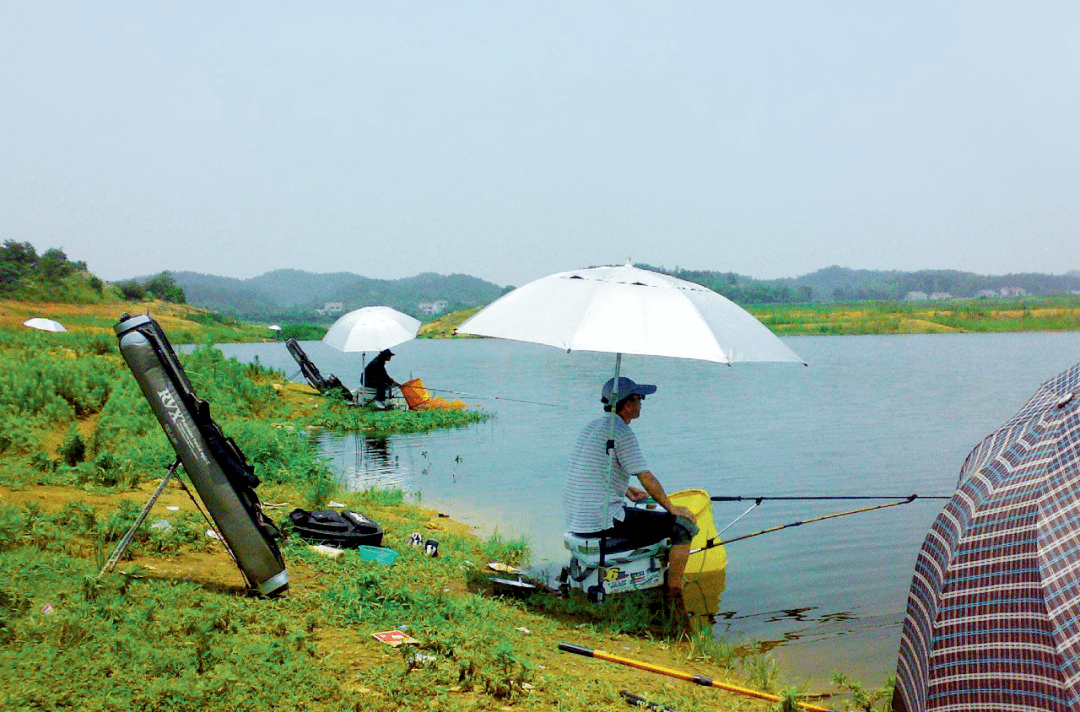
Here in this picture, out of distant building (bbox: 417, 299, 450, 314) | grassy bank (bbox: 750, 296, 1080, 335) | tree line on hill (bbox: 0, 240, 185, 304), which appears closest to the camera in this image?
tree line on hill (bbox: 0, 240, 185, 304)

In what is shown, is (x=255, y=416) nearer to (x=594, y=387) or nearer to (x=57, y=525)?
(x=57, y=525)

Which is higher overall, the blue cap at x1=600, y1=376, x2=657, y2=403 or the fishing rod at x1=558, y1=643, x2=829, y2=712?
the blue cap at x1=600, y1=376, x2=657, y2=403

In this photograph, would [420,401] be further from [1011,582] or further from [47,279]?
[47,279]

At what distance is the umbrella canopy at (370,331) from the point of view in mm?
19453

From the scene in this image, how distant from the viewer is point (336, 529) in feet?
24.6

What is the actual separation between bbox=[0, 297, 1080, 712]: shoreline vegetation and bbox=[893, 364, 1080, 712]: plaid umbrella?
41.4 inches

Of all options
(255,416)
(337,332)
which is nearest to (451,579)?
(255,416)

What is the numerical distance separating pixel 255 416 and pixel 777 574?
12.0 m

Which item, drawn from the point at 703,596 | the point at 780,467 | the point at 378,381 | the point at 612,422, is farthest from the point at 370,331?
the point at 612,422

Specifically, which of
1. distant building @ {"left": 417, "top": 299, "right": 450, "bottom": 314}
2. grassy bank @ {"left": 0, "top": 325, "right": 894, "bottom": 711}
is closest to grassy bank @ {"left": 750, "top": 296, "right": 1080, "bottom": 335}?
grassy bank @ {"left": 0, "top": 325, "right": 894, "bottom": 711}

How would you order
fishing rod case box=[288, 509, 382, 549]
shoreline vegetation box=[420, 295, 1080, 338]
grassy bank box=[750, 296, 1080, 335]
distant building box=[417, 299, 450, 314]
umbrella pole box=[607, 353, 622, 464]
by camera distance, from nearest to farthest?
umbrella pole box=[607, 353, 622, 464], fishing rod case box=[288, 509, 382, 549], shoreline vegetation box=[420, 295, 1080, 338], grassy bank box=[750, 296, 1080, 335], distant building box=[417, 299, 450, 314]

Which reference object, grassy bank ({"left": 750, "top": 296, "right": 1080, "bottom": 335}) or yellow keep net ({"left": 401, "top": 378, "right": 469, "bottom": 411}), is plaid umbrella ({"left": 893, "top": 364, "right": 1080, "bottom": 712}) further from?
grassy bank ({"left": 750, "top": 296, "right": 1080, "bottom": 335})

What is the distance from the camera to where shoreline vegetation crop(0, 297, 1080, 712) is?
3.95 m

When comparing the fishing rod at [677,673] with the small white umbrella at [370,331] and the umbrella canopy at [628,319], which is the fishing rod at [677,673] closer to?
the umbrella canopy at [628,319]
